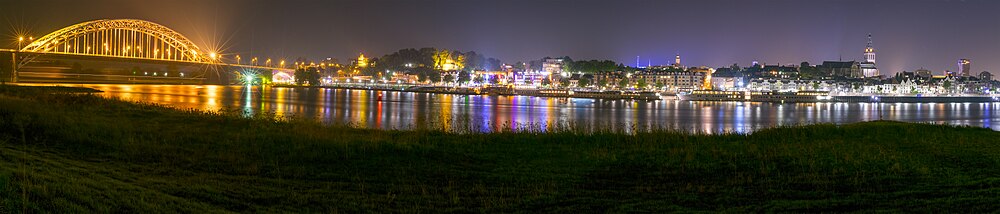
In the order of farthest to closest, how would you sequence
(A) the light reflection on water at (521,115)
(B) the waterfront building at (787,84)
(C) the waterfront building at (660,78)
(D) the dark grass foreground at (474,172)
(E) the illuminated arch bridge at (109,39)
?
(C) the waterfront building at (660,78)
(B) the waterfront building at (787,84)
(E) the illuminated arch bridge at (109,39)
(A) the light reflection on water at (521,115)
(D) the dark grass foreground at (474,172)

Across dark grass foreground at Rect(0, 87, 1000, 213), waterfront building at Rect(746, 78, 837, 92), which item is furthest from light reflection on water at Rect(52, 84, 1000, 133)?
waterfront building at Rect(746, 78, 837, 92)

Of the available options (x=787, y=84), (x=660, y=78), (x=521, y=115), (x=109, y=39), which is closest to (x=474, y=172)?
(x=521, y=115)

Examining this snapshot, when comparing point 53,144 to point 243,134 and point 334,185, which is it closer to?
point 243,134

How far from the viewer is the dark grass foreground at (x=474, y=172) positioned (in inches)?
365

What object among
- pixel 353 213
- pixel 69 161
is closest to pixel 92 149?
pixel 69 161

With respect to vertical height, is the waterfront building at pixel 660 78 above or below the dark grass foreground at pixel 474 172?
above

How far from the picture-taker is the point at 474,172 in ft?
42.1

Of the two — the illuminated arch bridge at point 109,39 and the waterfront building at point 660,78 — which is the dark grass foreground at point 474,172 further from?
the waterfront building at point 660,78

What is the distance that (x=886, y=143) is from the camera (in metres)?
17.9

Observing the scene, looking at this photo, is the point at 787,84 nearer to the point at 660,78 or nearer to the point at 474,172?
the point at 660,78

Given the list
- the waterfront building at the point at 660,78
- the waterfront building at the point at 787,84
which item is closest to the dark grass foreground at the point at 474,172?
the waterfront building at the point at 660,78

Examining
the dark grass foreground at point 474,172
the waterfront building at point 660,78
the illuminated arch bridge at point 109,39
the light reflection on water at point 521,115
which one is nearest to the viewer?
the dark grass foreground at point 474,172

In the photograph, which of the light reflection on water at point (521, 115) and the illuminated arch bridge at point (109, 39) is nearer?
the light reflection on water at point (521, 115)

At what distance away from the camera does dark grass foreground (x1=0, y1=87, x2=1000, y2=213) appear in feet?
30.4
